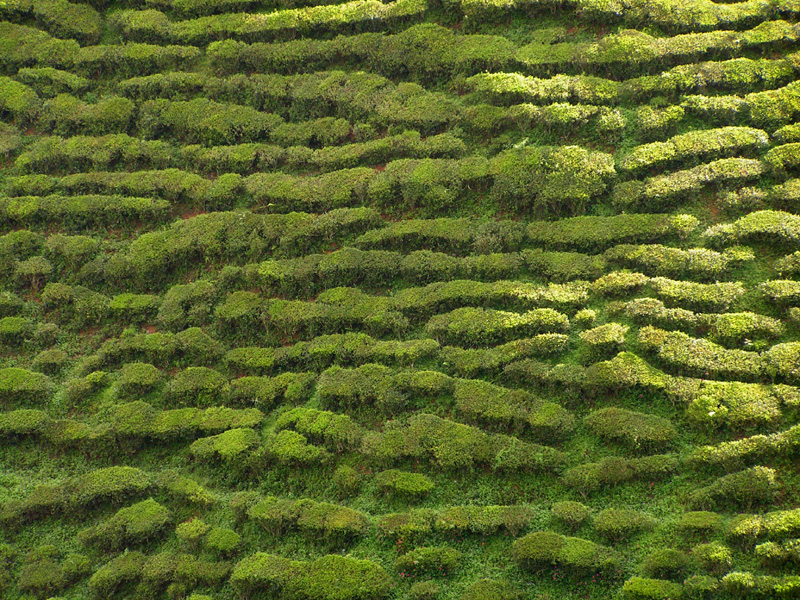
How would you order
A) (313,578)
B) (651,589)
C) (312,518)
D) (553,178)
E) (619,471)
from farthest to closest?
(553,178) < (312,518) < (619,471) < (313,578) < (651,589)

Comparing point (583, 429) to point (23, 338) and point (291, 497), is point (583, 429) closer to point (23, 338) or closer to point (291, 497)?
point (291, 497)

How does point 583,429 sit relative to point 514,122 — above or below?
below

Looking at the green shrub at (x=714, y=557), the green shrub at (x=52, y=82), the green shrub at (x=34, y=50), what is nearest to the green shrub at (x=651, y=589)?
the green shrub at (x=714, y=557)

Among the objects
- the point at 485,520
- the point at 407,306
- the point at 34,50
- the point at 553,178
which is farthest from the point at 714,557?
the point at 34,50

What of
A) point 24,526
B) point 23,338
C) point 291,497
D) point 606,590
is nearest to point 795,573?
point 606,590

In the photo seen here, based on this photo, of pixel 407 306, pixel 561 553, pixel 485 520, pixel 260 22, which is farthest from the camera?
pixel 260 22

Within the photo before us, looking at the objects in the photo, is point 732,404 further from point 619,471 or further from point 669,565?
point 669,565

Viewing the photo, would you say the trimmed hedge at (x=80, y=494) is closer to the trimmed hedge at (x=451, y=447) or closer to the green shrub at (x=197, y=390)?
the green shrub at (x=197, y=390)
